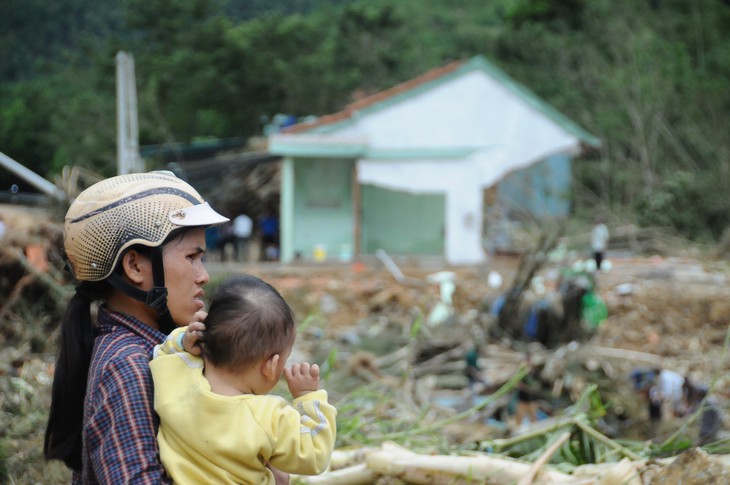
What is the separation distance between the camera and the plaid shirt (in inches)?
84.0

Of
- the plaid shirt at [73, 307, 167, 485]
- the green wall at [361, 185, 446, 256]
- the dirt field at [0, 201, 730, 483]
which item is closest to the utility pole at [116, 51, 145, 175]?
the dirt field at [0, 201, 730, 483]

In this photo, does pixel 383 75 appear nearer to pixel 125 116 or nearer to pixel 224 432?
pixel 125 116

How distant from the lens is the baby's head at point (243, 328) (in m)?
2.19

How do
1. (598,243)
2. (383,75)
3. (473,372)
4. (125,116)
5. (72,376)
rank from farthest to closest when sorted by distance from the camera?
(383,75)
(598,243)
(125,116)
(473,372)
(72,376)

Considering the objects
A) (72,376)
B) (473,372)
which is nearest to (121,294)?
(72,376)

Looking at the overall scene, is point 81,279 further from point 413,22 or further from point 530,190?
point 413,22

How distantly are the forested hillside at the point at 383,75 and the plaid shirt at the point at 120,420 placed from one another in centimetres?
2221

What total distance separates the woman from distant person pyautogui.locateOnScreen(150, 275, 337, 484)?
6 cm

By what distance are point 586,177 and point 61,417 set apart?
1053 inches

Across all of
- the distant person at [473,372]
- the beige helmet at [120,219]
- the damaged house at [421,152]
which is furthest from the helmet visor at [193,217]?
the damaged house at [421,152]

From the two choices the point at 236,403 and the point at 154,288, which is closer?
the point at 236,403

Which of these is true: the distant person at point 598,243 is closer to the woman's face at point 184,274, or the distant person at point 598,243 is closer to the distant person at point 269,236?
the distant person at point 269,236

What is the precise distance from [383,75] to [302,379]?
3471 centimetres

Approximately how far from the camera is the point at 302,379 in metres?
2.28
